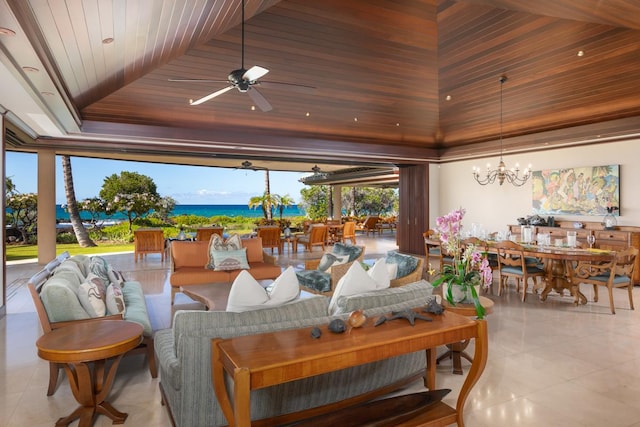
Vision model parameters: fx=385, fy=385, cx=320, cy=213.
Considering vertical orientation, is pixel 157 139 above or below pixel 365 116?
below

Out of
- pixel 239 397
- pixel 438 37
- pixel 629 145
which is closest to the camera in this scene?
pixel 239 397

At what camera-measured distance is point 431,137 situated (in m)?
9.26

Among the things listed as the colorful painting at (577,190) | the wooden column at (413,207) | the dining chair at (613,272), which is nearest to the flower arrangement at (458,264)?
the dining chair at (613,272)

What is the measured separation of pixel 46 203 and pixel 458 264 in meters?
9.13

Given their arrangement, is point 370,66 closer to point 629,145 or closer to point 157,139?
point 157,139

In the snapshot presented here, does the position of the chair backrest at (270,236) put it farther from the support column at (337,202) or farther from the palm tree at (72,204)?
the support column at (337,202)

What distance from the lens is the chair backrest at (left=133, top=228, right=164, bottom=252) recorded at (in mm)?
9086

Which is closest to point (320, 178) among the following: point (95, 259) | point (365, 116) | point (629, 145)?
point (365, 116)

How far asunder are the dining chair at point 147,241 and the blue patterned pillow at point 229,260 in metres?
4.19

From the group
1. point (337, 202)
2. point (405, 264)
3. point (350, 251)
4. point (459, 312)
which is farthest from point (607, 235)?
point (337, 202)

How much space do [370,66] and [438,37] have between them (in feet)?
3.36

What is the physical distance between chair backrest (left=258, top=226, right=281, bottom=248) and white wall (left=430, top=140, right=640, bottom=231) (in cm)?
421

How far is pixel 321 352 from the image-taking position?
5.90 ft

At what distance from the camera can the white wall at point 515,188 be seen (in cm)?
670
